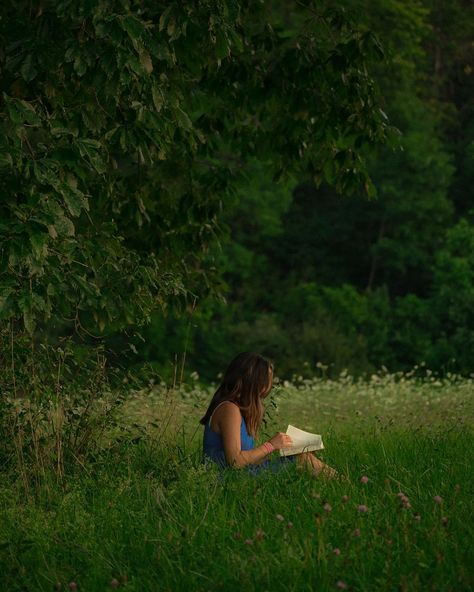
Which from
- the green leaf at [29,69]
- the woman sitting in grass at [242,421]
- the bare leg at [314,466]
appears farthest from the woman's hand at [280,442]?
the green leaf at [29,69]

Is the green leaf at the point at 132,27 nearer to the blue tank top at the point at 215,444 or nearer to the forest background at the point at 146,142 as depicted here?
the forest background at the point at 146,142

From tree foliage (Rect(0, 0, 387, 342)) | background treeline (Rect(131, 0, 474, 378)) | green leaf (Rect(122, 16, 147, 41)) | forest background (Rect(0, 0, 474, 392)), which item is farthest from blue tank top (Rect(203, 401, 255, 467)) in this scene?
background treeline (Rect(131, 0, 474, 378))

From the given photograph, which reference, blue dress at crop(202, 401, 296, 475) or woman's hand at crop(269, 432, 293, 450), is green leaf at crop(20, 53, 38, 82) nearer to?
blue dress at crop(202, 401, 296, 475)

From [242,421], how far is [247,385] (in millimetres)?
237

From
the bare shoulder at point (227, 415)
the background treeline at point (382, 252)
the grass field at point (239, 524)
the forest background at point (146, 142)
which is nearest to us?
the grass field at point (239, 524)

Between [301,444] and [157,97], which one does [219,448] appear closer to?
[301,444]

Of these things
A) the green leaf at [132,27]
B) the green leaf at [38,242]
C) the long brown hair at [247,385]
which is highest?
the green leaf at [132,27]

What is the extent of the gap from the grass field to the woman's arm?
19cm

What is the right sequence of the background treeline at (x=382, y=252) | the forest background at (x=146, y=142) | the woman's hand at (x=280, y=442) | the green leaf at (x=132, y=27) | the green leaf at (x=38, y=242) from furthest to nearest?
the background treeline at (x=382, y=252), the woman's hand at (x=280, y=442), the forest background at (x=146, y=142), the green leaf at (x=132, y=27), the green leaf at (x=38, y=242)

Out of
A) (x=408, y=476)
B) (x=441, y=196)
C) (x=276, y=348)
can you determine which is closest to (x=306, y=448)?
(x=408, y=476)

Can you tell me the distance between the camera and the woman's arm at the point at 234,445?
624 centimetres

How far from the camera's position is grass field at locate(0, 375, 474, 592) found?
4414 mm

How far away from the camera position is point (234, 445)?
20.6 feet

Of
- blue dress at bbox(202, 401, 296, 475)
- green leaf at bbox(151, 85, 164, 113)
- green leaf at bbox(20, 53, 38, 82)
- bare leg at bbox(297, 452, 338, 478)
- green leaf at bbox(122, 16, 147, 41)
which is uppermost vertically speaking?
green leaf at bbox(122, 16, 147, 41)
